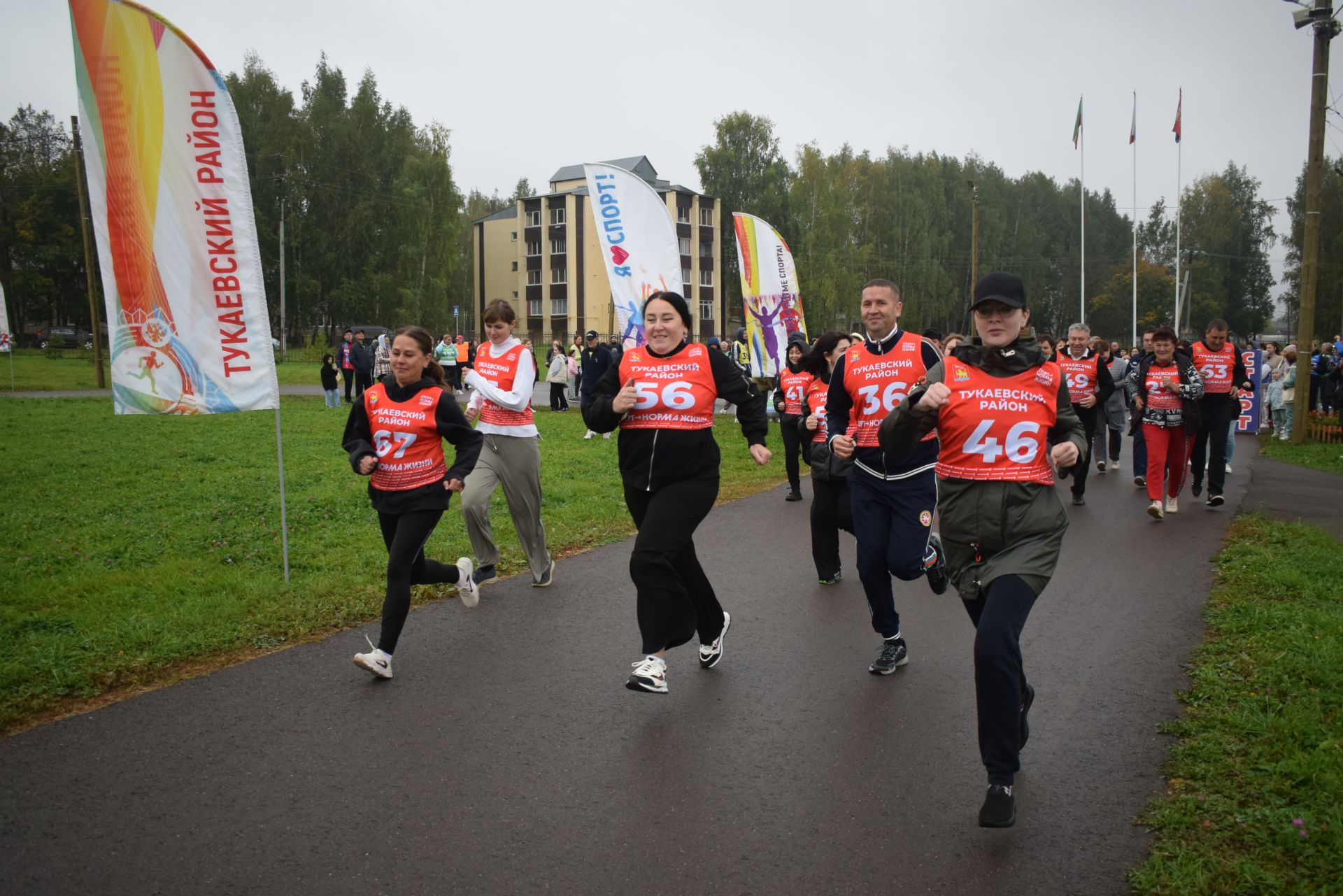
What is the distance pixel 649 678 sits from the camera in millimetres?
4938

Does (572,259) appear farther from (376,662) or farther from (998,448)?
(998,448)

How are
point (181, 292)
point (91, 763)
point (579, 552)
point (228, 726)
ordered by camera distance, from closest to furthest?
point (91, 763), point (228, 726), point (181, 292), point (579, 552)

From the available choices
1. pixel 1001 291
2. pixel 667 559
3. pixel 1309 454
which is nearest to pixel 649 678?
pixel 667 559

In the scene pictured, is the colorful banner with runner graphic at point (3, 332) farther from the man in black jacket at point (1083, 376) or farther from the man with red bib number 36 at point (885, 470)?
the man with red bib number 36 at point (885, 470)

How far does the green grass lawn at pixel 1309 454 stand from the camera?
52.7 ft

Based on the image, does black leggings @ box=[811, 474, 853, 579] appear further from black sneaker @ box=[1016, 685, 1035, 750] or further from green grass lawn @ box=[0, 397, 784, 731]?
green grass lawn @ box=[0, 397, 784, 731]

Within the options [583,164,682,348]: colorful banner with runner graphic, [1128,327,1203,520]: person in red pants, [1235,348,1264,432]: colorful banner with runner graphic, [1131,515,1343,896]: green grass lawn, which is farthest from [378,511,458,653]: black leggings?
[1235,348,1264,432]: colorful banner with runner graphic

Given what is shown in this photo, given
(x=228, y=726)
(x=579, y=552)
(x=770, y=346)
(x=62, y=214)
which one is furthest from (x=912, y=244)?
(x=228, y=726)

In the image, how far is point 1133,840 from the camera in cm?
360

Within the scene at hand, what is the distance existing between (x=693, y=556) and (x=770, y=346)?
13162mm

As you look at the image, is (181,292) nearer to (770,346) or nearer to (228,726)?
(228,726)

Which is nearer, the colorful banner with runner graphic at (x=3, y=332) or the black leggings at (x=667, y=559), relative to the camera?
the black leggings at (x=667, y=559)

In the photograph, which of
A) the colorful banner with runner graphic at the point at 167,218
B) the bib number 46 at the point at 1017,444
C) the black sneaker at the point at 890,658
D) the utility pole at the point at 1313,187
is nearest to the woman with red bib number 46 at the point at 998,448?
the bib number 46 at the point at 1017,444

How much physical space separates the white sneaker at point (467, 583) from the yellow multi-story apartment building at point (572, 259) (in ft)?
213
